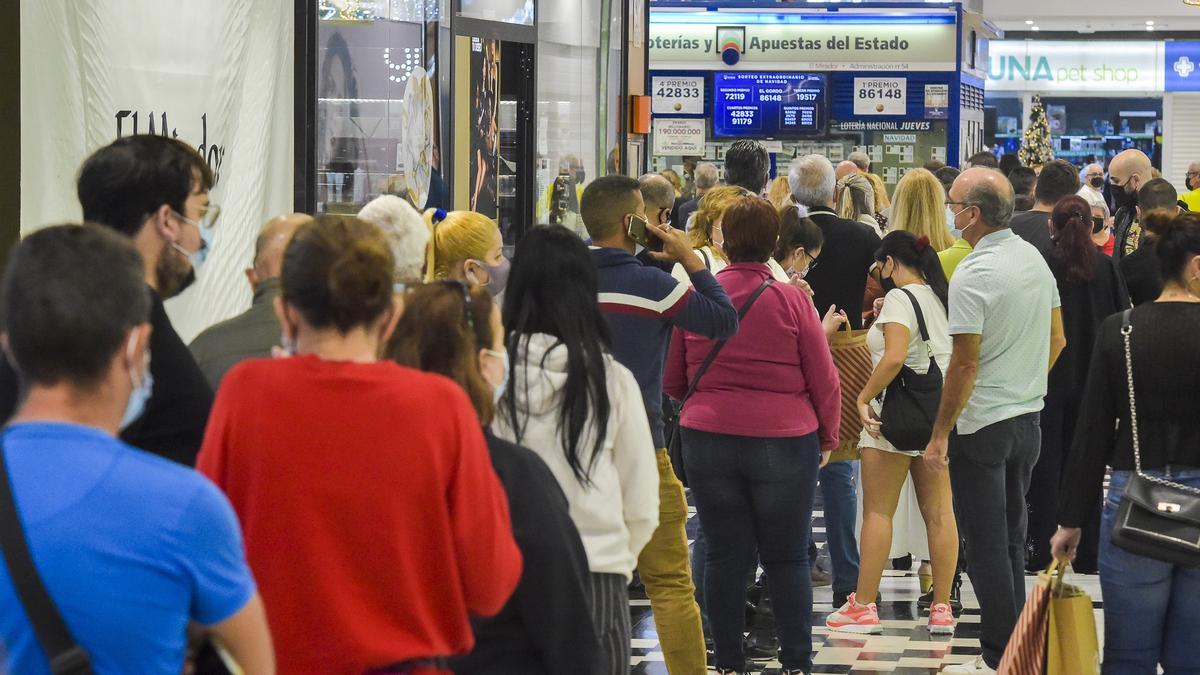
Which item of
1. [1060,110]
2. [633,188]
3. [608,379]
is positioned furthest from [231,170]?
[1060,110]

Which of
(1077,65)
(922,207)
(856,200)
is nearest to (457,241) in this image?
(922,207)

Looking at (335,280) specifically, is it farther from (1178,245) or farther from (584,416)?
(1178,245)

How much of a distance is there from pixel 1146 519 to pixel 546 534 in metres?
1.81

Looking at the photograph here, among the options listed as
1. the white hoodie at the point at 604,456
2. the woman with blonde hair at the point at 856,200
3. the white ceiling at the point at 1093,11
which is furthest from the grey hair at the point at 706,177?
the white ceiling at the point at 1093,11

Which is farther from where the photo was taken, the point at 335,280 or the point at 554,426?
the point at 554,426

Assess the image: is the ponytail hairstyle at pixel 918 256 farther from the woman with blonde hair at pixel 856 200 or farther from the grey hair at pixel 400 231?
the grey hair at pixel 400 231

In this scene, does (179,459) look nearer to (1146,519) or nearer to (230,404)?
(230,404)

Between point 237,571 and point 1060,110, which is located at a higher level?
point 1060,110

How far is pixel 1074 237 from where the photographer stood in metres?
6.42

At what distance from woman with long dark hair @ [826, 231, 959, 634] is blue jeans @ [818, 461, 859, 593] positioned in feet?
0.81

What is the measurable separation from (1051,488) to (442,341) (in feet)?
15.7

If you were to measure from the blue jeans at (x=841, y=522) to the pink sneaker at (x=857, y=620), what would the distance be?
0.40 meters

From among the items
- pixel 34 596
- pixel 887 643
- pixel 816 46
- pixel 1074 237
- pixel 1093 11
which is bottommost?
pixel 887 643

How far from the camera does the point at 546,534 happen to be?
261cm
